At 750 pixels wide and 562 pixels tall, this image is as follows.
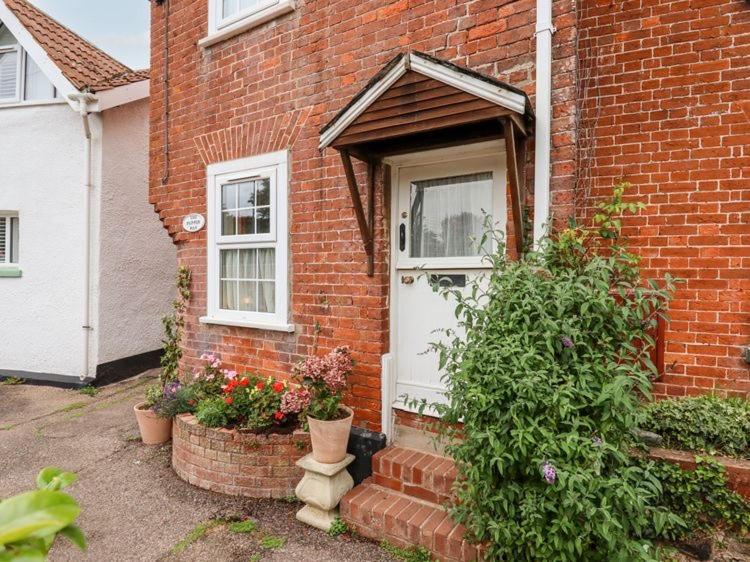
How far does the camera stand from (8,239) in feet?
25.3

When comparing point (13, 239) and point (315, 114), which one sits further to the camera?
point (13, 239)

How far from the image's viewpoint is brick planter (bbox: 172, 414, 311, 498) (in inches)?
153

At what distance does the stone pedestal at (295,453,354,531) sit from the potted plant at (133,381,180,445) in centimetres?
194

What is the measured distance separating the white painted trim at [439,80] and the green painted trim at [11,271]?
6991 millimetres

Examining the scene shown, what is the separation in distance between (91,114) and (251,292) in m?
4.65

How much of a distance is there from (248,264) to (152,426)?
2029mm

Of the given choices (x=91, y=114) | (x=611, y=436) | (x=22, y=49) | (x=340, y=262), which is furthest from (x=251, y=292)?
(x=22, y=49)

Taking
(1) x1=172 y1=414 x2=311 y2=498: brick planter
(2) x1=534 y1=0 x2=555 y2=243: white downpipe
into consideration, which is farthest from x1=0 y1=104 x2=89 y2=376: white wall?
(2) x1=534 y1=0 x2=555 y2=243: white downpipe

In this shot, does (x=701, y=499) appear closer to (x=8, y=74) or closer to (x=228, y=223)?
(x=228, y=223)

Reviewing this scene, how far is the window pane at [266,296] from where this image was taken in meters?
4.76

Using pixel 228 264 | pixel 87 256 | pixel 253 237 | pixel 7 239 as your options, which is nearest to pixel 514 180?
pixel 253 237

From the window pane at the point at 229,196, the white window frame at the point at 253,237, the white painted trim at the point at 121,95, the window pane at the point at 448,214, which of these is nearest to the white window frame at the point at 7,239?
the white painted trim at the point at 121,95

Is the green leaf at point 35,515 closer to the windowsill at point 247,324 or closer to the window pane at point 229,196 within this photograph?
the windowsill at point 247,324

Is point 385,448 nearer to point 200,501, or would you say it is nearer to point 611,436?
point 200,501
